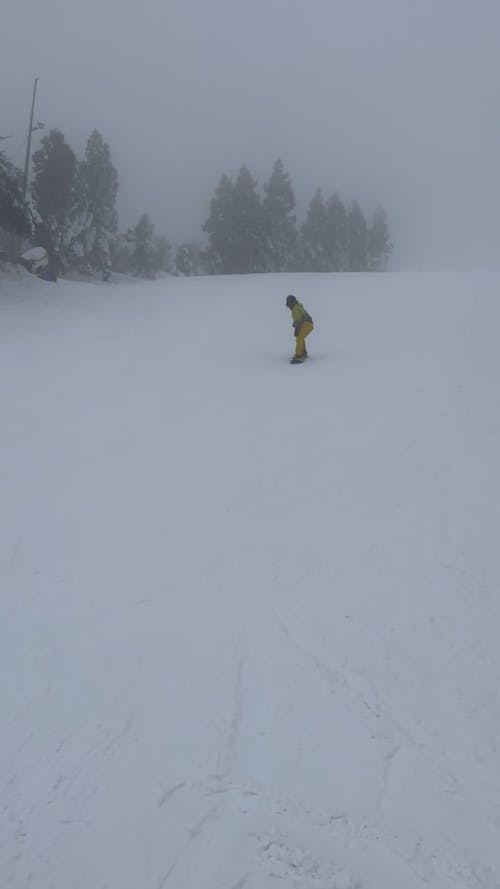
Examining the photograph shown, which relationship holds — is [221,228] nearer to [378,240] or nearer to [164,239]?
[164,239]

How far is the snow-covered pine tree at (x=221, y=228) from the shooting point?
47.4 m

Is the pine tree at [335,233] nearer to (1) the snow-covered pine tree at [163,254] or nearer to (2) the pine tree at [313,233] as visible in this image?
(2) the pine tree at [313,233]

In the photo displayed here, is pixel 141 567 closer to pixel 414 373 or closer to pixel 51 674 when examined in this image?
pixel 51 674

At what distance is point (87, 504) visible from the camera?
7.75 meters

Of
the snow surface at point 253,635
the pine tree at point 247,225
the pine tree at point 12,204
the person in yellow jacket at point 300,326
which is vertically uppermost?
the pine tree at point 247,225

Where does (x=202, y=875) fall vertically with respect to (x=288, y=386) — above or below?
below

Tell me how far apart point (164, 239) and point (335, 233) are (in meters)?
19.7

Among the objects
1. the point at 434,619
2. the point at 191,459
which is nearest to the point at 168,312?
the point at 191,459

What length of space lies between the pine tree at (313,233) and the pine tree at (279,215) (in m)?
4.48

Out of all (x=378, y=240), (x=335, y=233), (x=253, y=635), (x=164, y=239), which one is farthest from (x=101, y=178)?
(x=253, y=635)

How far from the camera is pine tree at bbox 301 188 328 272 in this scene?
55625 mm

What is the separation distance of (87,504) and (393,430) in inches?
197

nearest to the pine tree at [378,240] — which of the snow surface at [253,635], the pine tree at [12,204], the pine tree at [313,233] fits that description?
the pine tree at [313,233]

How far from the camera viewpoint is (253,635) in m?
5.40
